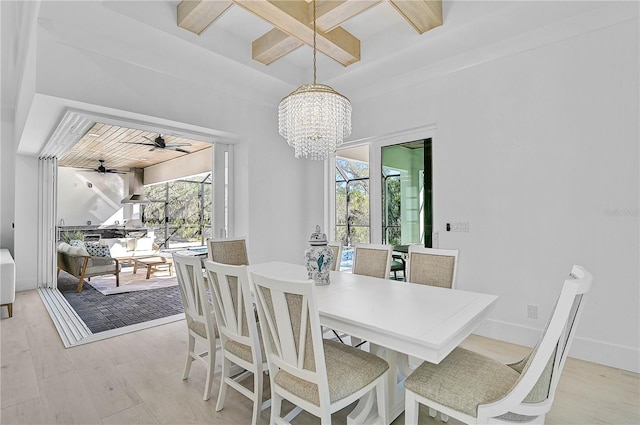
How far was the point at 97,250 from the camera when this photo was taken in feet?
17.1

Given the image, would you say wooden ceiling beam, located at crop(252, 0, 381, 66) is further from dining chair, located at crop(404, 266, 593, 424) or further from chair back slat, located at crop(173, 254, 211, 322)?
dining chair, located at crop(404, 266, 593, 424)

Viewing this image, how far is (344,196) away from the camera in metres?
4.68

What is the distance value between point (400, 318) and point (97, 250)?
5493mm

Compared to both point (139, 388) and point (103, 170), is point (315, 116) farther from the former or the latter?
point (103, 170)

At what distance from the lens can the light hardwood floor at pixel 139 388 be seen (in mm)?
1899

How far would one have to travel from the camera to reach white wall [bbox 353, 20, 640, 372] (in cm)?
247

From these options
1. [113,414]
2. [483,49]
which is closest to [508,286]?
[483,49]

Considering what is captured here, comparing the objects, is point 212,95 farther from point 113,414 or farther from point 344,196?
point 113,414

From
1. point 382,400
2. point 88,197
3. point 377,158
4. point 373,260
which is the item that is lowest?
point 382,400

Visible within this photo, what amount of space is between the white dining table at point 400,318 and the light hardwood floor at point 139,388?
45 centimetres

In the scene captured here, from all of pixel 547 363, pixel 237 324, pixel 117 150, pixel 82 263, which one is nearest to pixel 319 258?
pixel 237 324

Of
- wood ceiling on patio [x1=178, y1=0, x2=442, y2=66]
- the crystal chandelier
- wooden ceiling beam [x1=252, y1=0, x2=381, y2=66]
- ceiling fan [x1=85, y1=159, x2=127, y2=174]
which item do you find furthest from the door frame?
ceiling fan [x1=85, y1=159, x2=127, y2=174]

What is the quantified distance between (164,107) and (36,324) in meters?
2.78

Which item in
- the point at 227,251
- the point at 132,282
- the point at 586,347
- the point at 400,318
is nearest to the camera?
the point at 400,318
